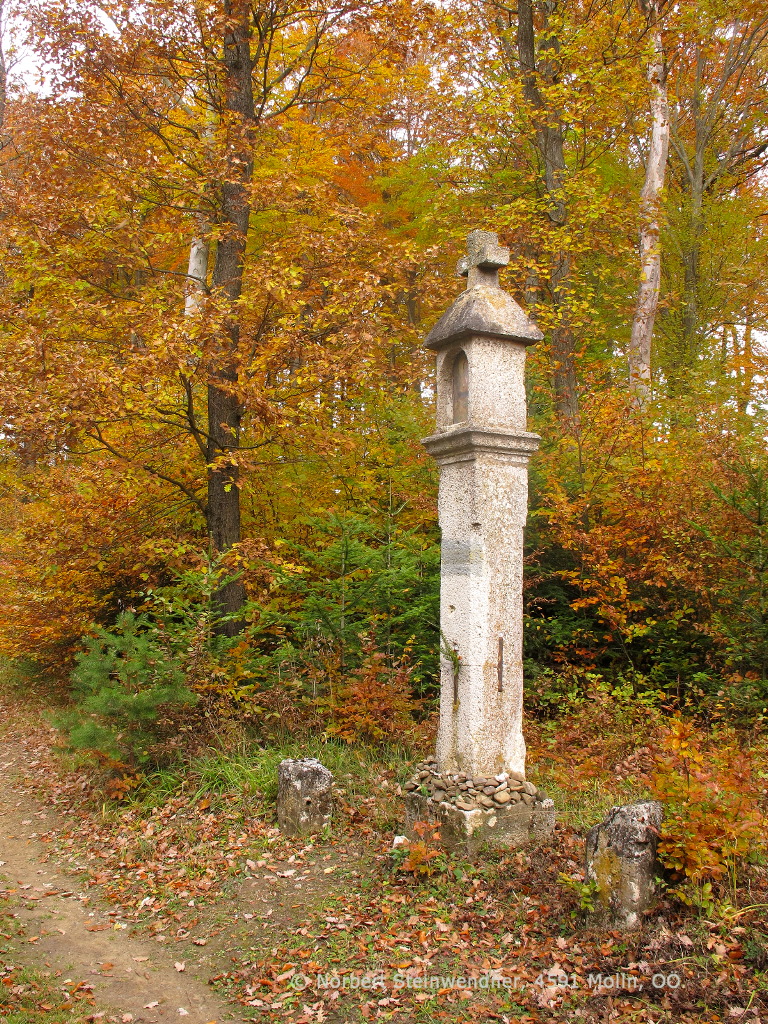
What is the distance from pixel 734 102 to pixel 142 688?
18.1 metres

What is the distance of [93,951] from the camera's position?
450 centimetres

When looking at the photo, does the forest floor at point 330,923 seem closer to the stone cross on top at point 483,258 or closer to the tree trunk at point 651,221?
the stone cross on top at point 483,258

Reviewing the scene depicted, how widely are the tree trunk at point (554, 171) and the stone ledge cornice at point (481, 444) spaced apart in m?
5.86

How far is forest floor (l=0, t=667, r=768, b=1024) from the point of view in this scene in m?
3.55

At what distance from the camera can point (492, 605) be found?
5.20m

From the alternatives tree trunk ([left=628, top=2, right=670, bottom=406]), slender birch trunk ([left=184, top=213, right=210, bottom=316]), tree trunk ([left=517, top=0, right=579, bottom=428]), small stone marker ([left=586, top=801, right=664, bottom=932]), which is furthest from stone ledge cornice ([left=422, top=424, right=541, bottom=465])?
tree trunk ([left=628, top=2, right=670, bottom=406])

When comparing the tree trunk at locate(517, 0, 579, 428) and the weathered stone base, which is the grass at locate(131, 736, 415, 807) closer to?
the weathered stone base

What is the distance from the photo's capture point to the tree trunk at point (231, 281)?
8.56 m

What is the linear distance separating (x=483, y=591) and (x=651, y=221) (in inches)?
353

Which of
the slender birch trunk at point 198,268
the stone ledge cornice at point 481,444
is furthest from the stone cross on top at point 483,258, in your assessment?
the slender birch trunk at point 198,268

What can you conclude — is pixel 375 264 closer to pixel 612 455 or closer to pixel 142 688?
pixel 612 455

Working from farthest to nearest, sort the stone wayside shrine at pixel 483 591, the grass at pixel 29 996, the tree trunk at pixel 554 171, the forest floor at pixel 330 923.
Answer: the tree trunk at pixel 554 171 < the stone wayside shrine at pixel 483 591 < the grass at pixel 29 996 < the forest floor at pixel 330 923

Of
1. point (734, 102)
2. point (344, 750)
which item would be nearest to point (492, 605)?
point (344, 750)

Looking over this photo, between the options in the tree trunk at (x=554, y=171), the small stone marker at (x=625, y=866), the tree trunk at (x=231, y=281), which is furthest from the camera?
the tree trunk at (x=554, y=171)
